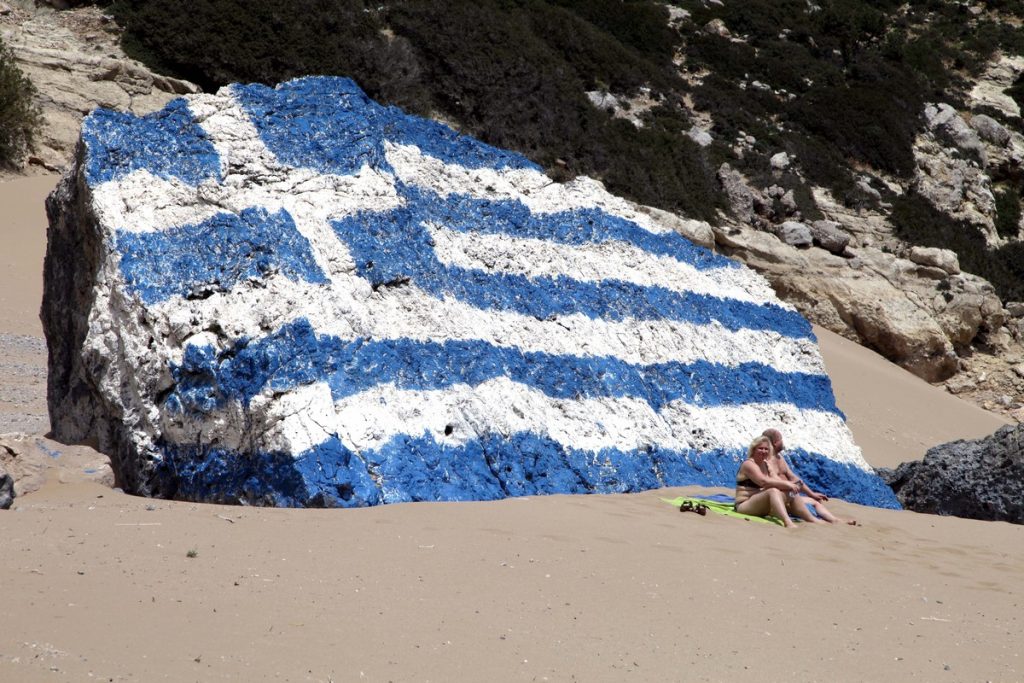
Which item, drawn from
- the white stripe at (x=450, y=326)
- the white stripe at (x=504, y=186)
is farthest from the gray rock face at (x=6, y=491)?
the white stripe at (x=504, y=186)

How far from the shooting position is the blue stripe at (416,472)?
205 inches

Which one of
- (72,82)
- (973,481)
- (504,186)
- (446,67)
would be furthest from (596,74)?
(973,481)

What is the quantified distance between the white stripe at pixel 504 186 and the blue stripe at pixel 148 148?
1.23 metres

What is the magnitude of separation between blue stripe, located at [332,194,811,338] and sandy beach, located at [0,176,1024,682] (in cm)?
156

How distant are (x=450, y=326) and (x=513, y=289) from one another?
2.56 ft

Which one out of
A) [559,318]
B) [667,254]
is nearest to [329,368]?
[559,318]

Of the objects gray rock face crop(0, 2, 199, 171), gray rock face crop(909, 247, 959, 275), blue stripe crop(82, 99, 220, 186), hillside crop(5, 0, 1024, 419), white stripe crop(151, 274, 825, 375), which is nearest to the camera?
white stripe crop(151, 274, 825, 375)

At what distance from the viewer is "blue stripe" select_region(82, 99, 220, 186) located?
6.28m

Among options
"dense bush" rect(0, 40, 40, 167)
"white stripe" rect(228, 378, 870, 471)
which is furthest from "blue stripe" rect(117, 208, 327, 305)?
"dense bush" rect(0, 40, 40, 167)

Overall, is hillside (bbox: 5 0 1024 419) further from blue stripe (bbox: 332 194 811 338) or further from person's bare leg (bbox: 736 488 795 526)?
person's bare leg (bbox: 736 488 795 526)

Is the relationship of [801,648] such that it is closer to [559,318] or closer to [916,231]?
[559,318]

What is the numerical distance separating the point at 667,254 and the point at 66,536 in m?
5.14

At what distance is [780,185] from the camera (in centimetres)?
2034

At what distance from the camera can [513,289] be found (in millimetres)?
7035
